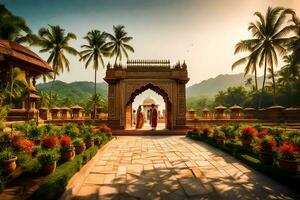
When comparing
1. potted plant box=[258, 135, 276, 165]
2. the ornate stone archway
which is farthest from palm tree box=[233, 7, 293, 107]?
potted plant box=[258, 135, 276, 165]

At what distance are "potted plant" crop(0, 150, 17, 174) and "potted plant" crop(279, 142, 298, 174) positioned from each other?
6.75 m

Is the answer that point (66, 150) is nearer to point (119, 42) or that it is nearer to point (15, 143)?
point (15, 143)

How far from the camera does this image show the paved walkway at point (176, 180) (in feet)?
15.1

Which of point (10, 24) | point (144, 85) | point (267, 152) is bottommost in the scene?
point (267, 152)

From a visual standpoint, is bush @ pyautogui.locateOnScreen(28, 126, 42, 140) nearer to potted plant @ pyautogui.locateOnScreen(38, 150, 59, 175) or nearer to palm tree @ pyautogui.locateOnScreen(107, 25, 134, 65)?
potted plant @ pyautogui.locateOnScreen(38, 150, 59, 175)

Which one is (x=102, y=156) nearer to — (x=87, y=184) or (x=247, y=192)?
(x=87, y=184)

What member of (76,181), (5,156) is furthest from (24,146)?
(76,181)

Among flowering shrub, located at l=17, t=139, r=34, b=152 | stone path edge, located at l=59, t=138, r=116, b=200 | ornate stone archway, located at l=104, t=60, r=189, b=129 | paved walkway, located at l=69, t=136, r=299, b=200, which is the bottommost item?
paved walkway, located at l=69, t=136, r=299, b=200

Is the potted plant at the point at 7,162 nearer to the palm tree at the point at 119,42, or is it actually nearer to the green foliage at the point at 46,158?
the green foliage at the point at 46,158

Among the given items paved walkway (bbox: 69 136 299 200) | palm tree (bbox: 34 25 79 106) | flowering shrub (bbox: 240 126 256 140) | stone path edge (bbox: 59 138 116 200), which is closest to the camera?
stone path edge (bbox: 59 138 116 200)

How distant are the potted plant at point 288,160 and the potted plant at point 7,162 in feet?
22.1

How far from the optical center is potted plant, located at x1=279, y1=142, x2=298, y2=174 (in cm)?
529

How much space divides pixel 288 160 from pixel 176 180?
9.39 feet

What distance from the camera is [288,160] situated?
17.6 ft
